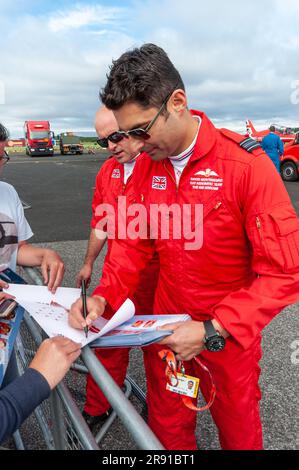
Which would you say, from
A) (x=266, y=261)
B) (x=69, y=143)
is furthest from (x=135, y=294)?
(x=69, y=143)

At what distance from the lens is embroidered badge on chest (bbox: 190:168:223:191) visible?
142 cm

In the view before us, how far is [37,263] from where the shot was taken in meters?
2.07

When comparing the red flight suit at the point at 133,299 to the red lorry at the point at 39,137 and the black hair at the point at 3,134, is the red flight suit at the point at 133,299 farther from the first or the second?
the red lorry at the point at 39,137

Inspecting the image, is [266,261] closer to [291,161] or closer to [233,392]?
[233,392]

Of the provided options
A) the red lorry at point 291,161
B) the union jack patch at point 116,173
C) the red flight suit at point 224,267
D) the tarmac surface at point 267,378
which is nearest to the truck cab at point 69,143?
the red lorry at point 291,161

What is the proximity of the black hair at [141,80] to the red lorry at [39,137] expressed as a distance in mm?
33358

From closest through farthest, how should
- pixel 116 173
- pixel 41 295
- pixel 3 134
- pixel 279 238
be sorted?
pixel 279 238 < pixel 41 295 < pixel 3 134 < pixel 116 173

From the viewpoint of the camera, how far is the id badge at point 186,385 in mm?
1519

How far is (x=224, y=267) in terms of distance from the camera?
1.56m

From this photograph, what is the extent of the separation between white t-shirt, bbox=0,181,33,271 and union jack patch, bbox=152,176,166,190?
33.7 inches

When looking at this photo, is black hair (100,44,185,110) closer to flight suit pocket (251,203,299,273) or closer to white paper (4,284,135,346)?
flight suit pocket (251,203,299,273)

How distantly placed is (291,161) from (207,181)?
13525mm

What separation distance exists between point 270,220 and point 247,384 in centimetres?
80

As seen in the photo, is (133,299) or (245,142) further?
(133,299)
